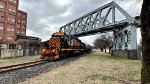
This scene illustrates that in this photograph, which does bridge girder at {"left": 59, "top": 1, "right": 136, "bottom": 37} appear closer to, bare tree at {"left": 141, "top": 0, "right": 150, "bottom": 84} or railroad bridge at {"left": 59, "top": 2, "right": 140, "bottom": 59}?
railroad bridge at {"left": 59, "top": 2, "right": 140, "bottom": 59}

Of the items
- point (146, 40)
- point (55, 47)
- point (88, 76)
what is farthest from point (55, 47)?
point (146, 40)

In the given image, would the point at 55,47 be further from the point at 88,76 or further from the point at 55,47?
the point at 88,76

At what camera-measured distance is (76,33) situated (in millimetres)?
68375

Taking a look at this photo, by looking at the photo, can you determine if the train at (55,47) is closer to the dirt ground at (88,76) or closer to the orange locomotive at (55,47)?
the orange locomotive at (55,47)

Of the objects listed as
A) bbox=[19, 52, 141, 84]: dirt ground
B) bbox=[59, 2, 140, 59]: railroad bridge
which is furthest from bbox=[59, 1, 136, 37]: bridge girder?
bbox=[19, 52, 141, 84]: dirt ground

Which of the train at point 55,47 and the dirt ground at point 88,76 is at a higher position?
the train at point 55,47

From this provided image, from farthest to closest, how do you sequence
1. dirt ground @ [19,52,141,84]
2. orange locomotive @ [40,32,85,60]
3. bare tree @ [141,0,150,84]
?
orange locomotive @ [40,32,85,60], dirt ground @ [19,52,141,84], bare tree @ [141,0,150,84]

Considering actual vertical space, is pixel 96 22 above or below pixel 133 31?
above

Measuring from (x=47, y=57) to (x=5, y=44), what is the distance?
1422 inches

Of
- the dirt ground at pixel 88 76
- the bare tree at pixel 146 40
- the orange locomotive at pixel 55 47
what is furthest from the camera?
the orange locomotive at pixel 55 47

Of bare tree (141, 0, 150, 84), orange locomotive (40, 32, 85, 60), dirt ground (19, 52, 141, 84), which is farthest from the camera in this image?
orange locomotive (40, 32, 85, 60)

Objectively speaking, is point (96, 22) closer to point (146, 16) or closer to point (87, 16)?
point (87, 16)

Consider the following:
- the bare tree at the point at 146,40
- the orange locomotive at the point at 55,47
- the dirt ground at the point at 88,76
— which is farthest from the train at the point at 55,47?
the bare tree at the point at 146,40

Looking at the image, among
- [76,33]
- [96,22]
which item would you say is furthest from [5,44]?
[96,22]
